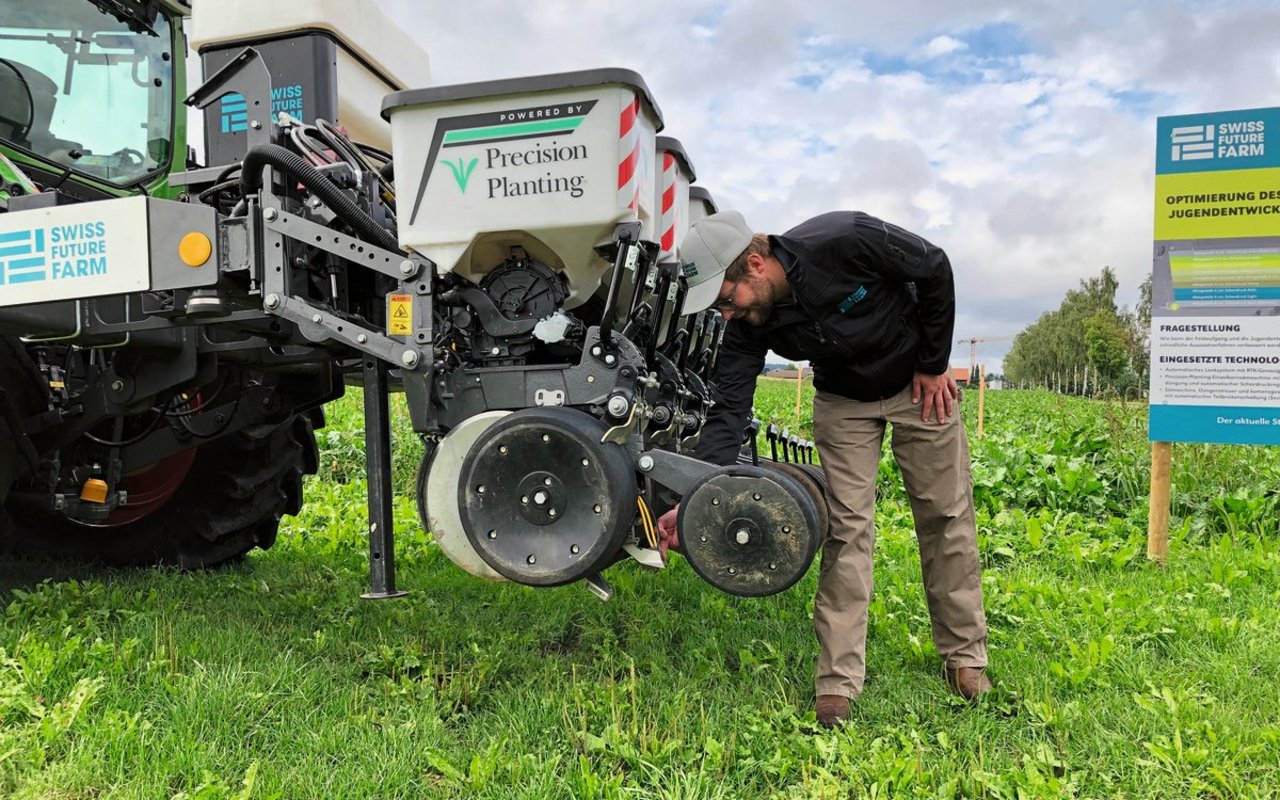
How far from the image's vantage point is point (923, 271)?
9.43 feet

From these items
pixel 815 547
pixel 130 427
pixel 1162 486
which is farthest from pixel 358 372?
pixel 1162 486

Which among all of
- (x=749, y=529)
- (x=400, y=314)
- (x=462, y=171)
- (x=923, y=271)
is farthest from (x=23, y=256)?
(x=923, y=271)

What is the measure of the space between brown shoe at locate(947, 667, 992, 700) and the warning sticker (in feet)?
6.79

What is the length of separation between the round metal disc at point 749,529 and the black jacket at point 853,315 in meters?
0.39

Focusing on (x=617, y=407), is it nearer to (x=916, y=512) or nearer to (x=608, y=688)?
(x=608, y=688)

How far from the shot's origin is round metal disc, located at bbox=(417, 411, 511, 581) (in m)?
2.70

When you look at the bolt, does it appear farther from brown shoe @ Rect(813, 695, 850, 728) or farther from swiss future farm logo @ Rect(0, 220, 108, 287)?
swiss future farm logo @ Rect(0, 220, 108, 287)

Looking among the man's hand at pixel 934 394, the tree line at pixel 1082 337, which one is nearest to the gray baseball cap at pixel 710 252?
the man's hand at pixel 934 394

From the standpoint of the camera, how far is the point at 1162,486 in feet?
15.8

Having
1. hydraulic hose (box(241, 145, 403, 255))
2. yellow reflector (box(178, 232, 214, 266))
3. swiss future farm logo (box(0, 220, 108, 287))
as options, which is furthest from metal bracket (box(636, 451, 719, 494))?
swiss future farm logo (box(0, 220, 108, 287))

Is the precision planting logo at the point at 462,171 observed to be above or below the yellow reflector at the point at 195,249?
above

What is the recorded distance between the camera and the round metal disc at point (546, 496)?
250cm

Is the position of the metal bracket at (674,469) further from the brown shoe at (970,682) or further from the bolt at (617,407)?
the brown shoe at (970,682)

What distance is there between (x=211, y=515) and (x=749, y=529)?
2.91 meters
